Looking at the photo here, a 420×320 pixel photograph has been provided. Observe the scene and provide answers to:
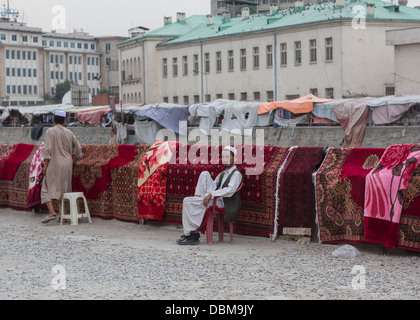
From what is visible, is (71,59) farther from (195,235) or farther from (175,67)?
(195,235)

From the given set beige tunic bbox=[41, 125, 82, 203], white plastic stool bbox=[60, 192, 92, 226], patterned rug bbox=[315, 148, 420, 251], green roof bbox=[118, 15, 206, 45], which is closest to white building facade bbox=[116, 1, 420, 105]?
green roof bbox=[118, 15, 206, 45]

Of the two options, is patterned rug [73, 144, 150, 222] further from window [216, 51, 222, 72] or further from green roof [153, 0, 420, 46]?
window [216, 51, 222, 72]

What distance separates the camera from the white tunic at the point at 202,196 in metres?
10.9

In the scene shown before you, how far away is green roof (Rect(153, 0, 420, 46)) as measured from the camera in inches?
2128

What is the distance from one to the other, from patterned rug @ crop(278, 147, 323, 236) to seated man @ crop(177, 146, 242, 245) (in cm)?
64

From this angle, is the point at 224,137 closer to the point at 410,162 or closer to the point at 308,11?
the point at 308,11

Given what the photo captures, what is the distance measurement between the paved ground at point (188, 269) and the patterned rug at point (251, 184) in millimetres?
254

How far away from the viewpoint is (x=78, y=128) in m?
48.0

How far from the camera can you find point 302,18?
56.8 meters

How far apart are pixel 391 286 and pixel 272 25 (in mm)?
52639

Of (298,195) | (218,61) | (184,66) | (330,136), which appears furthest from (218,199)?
(184,66)

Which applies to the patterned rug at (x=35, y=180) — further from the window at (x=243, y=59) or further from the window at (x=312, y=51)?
the window at (x=243, y=59)

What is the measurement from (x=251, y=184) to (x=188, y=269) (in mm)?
2671
